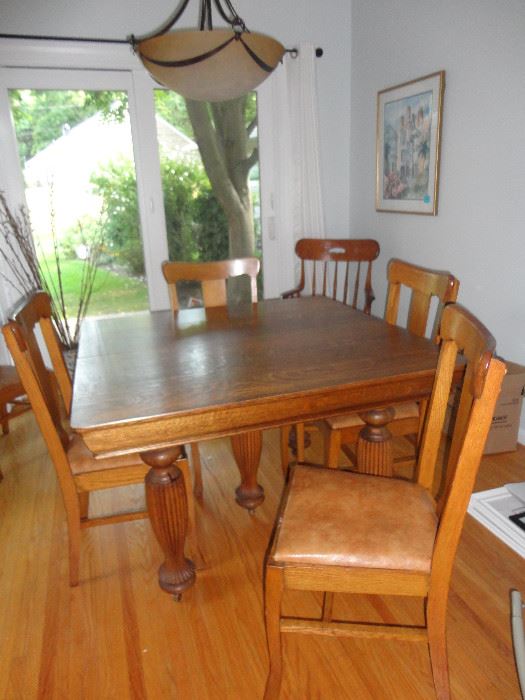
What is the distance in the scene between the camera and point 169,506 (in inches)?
57.6

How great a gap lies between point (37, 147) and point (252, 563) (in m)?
2.81

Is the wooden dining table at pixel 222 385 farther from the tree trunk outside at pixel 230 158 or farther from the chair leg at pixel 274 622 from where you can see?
the tree trunk outside at pixel 230 158

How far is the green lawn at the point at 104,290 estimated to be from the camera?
11.0 feet

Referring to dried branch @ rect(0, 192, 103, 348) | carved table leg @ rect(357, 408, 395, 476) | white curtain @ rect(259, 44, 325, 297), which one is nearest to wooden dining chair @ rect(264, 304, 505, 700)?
carved table leg @ rect(357, 408, 395, 476)

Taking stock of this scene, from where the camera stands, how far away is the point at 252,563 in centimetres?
177

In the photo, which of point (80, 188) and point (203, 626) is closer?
point (203, 626)

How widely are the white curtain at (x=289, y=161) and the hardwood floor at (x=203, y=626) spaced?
209 cm

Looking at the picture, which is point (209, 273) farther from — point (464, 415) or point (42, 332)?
point (464, 415)

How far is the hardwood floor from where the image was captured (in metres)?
1.34

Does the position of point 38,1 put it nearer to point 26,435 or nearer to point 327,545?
point 26,435

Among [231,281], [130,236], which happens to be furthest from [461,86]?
[130,236]

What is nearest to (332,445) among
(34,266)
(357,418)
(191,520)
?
(357,418)

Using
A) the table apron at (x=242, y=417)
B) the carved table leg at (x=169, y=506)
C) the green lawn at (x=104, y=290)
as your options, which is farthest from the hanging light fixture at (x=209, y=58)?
the green lawn at (x=104, y=290)

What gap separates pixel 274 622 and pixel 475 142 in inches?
91.9
